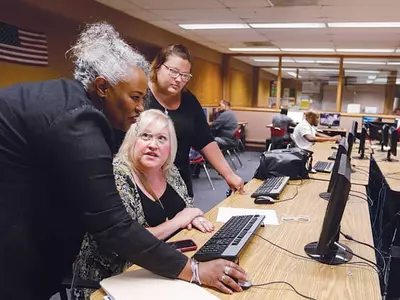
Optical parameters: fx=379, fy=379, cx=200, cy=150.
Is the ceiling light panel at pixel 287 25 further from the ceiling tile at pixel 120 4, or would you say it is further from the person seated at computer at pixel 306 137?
the ceiling tile at pixel 120 4

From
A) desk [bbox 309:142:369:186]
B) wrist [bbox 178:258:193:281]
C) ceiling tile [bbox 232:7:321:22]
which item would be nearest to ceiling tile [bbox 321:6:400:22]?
ceiling tile [bbox 232:7:321:22]

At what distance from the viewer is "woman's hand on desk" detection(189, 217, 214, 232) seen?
5.51 ft

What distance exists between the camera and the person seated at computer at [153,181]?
1645 mm

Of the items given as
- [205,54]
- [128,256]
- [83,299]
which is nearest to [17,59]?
[83,299]

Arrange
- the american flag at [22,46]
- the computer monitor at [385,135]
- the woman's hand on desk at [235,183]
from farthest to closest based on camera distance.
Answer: the computer monitor at [385,135] < the american flag at [22,46] < the woman's hand on desk at [235,183]

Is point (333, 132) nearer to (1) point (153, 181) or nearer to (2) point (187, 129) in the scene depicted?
(2) point (187, 129)

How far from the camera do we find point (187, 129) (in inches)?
90.5

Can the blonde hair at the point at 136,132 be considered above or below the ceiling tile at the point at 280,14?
below

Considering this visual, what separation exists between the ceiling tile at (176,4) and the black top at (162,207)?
11.8 feet

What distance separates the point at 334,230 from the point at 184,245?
0.56m

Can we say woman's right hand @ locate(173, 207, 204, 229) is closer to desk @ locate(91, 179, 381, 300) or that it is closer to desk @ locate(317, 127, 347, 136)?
desk @ locate(91, 179, 381, 300)

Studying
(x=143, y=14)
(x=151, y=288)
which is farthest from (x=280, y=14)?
(x=151, y=288)

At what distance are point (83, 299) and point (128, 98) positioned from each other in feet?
2.57

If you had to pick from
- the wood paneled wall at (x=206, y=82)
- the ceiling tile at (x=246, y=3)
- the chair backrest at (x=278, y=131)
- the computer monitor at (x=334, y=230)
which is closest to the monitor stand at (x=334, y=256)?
the computer monitor at (x=334, y=230)
